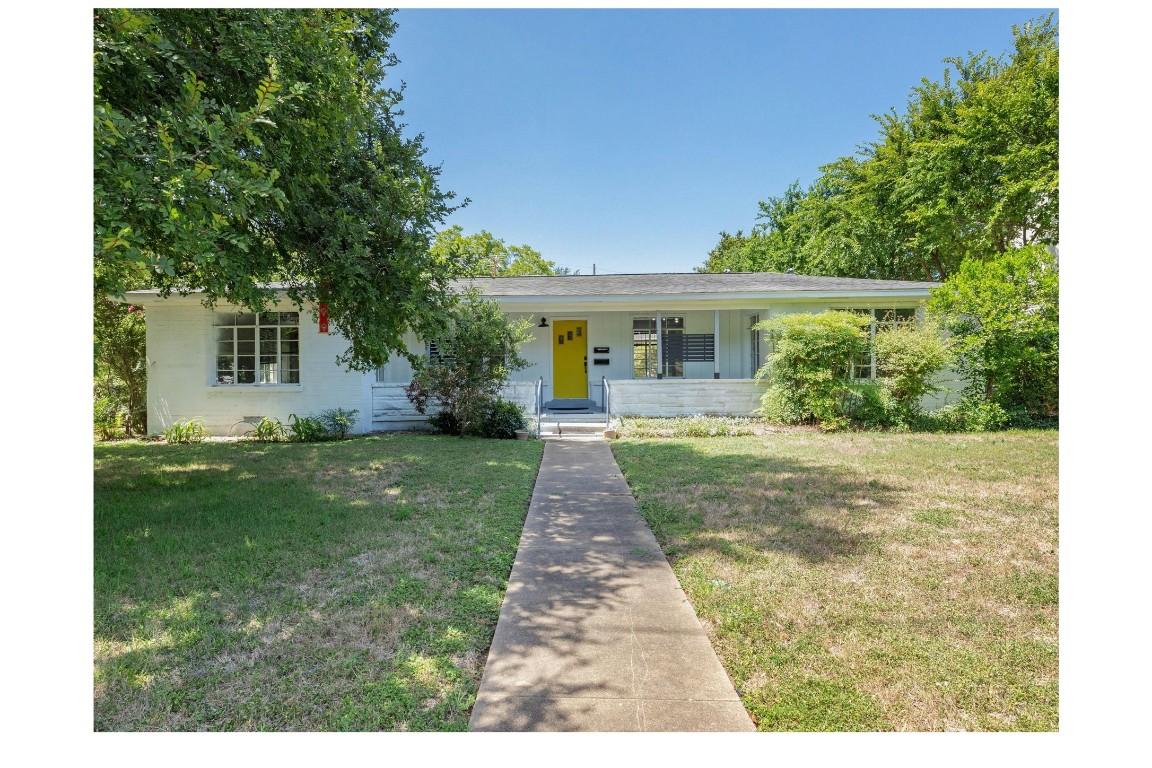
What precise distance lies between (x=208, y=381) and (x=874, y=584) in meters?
13.2

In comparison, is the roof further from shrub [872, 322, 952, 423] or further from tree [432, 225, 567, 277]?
tree [432, 225, 567, 277]

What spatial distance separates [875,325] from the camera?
41.1ft

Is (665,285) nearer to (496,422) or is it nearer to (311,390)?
(496,422)

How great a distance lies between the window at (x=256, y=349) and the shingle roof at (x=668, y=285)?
171 inches

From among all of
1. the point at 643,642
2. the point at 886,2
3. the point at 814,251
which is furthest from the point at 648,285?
the point at 814,251

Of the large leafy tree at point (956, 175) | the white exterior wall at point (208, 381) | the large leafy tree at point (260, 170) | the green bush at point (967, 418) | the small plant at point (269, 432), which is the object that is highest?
the large leafy tree at point (956, 175)

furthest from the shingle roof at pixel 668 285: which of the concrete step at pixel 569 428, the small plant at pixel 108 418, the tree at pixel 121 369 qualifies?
the small plant at pixel 108 418

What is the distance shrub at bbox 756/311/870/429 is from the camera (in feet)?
36.2

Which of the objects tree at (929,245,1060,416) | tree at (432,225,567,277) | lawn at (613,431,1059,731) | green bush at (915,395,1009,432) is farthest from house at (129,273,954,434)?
tree at (432,225,567,277)

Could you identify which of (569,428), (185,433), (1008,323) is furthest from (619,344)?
(185,433)

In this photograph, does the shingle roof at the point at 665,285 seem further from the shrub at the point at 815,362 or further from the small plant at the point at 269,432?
the small plant at the point at 269,432

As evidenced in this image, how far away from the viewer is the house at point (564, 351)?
39.2 feet

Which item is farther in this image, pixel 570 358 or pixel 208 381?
pixel 570 358

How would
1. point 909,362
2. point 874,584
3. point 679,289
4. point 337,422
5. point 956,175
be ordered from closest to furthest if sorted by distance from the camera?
point 874,584, point 909,362, point 337,422, point 679,289, point 956,175
